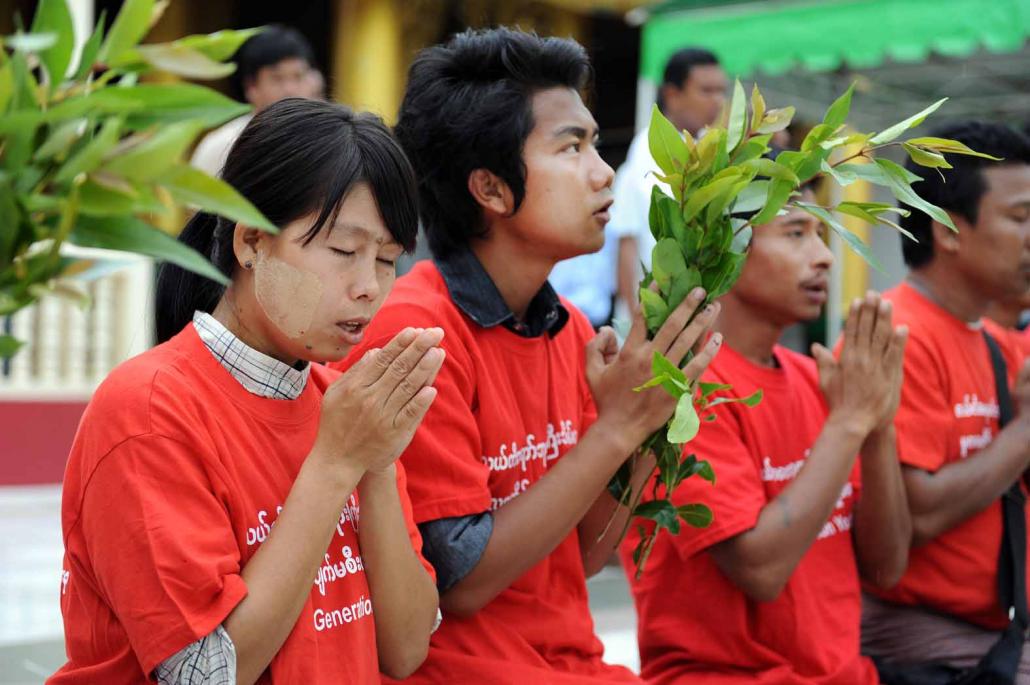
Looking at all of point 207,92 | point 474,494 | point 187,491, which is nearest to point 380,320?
point 474,494

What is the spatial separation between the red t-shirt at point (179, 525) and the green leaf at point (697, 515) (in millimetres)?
686

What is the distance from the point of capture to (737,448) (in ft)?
8.62

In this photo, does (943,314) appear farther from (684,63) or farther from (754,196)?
(684,63)

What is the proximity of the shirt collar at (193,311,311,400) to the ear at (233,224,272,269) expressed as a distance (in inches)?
4.1

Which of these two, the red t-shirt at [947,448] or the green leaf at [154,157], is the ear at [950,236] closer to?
the red t-shirt at [947,448]

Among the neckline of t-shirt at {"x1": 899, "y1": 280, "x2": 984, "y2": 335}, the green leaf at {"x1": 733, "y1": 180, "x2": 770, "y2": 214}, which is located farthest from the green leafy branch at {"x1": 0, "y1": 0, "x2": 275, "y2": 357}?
the neckline of t-shirt at {"x1": 899, "y1": 280, "x2": 984, "y2": 335}

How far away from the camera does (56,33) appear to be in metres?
1.18

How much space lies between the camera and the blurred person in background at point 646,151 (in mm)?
5125

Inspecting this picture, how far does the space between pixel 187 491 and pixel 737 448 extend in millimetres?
1276

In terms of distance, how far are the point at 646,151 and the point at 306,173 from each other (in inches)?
135

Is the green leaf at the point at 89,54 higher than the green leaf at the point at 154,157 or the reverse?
higher

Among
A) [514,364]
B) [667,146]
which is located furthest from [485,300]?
[667,146]

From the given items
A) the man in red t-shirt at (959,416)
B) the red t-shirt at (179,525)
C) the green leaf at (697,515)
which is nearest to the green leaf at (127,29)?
the red t-shirt at (179,525)

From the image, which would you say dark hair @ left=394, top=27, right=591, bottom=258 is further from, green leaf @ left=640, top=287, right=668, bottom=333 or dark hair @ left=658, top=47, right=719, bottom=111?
dark hair @ left=658, top=47, right=719, bottom=111
